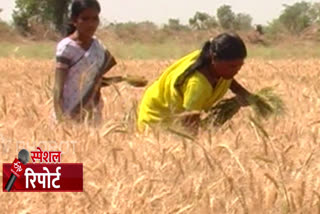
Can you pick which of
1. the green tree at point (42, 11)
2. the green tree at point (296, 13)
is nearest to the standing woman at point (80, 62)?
the green tree at point (42, 11)

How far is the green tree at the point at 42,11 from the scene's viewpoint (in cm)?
4415

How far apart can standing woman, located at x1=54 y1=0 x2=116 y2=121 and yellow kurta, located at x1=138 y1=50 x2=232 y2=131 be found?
0.92ft

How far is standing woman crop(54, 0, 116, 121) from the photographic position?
4.18m

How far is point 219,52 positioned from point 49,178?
4.29 feet

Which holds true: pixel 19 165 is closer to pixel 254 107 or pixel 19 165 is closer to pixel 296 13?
pixel 254 107

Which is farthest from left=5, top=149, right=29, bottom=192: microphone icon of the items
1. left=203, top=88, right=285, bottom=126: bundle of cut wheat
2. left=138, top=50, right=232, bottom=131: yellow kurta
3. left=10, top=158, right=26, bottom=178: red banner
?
left=203, top=88, right=285, bottom=126: bundle of cut wheat

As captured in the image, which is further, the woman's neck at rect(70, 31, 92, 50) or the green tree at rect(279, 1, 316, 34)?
the green tree at rect(279, 1, 316, 34)

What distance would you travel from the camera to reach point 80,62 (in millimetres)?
4270

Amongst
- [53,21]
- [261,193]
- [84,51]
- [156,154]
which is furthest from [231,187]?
[53,21]

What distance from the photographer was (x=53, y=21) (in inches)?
1732

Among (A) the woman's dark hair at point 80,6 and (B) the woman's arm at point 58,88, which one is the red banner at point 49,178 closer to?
(B) the woman's arm at point 58,88

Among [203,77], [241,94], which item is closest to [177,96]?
[203,77]

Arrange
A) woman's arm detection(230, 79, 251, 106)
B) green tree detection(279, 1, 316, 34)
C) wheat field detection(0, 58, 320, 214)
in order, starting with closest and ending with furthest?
1. wheat field detection(0, 58, 320, 214)
2. woman's arm detection(230, 79, 251, 106)
3. green tree detection(279, 1, 316, 34)

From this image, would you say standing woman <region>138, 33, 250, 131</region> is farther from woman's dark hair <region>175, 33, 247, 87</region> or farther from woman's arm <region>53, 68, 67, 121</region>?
woman's arm <region>53, 68, 67, 121</region>
